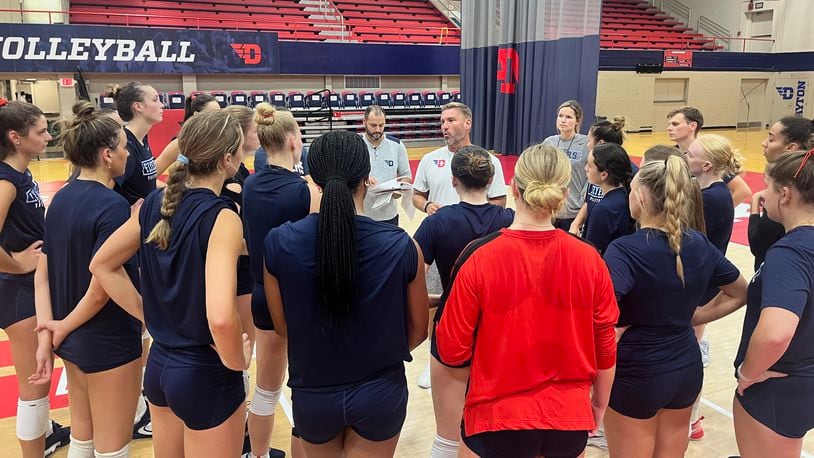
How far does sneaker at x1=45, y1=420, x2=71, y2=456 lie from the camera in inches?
117

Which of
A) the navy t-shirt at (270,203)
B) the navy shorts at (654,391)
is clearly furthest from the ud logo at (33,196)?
the navy shorts at (654,391)

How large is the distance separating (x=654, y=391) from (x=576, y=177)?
258 cm

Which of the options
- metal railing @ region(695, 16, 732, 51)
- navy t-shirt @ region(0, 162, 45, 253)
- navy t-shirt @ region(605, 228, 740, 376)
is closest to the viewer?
navy t-shirt @ region(605, 228, 740, 376)

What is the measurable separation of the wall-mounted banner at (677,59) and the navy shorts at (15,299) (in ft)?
71.8

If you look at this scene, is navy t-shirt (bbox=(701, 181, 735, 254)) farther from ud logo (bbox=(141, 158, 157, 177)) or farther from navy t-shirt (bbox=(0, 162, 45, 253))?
navy t-shirt (bbox=(0, 162, 45, 253))

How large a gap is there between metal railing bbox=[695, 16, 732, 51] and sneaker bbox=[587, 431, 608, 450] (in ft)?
81.7

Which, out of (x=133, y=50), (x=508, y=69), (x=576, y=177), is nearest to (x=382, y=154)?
(x=576, y=177)

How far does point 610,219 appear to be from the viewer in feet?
9.05

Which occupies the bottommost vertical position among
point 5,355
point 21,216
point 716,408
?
point 5,355

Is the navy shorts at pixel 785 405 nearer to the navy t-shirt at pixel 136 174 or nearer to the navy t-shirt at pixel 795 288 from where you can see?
the navy t-shirt at pixel 795 288

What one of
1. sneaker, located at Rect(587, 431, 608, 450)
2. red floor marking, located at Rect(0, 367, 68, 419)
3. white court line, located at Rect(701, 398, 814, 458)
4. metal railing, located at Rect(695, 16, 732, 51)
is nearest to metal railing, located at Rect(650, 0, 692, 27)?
metal railing, located at Rect(695, 16, 732, 51)

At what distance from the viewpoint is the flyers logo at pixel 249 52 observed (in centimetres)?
1446

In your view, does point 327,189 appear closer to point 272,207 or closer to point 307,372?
point 307,372

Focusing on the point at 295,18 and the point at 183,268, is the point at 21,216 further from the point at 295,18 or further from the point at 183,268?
the point at 295,18
